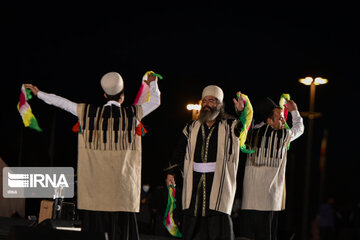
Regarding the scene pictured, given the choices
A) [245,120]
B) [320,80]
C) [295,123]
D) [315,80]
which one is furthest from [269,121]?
[315,80]

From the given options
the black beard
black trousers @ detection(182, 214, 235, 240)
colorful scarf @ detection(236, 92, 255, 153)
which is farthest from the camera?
colorful scarf @ detection(236, 92, 255, 153)

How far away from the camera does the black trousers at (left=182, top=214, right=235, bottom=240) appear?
6023 mm

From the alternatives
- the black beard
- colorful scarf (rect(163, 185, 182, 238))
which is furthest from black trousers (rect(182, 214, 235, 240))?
the black beard

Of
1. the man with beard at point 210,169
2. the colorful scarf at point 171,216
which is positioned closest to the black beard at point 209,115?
the man with beard at point 210,169

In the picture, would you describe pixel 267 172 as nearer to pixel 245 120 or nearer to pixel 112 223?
pixel 245 120

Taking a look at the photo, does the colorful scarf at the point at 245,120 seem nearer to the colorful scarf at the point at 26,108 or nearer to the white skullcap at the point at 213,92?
the white skullcap at the point at 213,92

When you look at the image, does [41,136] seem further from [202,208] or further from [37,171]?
[202,208]

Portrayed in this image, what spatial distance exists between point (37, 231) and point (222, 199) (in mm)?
2645

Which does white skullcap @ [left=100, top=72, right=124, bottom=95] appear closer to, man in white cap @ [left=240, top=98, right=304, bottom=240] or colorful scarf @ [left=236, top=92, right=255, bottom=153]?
colorful scarf @ [left=236, top=92, right=255, bottom=153]

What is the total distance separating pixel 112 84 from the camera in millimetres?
5672

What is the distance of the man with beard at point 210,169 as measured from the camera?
6.11 metres

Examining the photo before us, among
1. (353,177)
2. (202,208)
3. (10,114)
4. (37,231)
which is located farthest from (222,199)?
(353,177)

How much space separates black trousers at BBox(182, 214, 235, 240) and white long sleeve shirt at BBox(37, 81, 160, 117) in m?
1.28

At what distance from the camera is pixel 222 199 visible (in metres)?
6.11
